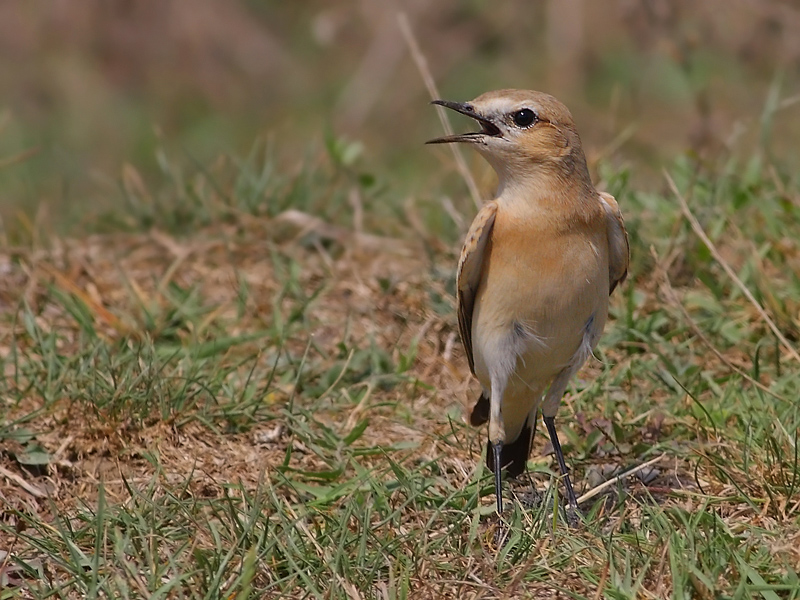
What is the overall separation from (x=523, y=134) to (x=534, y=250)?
46cm

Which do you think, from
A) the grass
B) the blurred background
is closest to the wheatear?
the grass

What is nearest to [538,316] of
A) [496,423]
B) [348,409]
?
[496,423]

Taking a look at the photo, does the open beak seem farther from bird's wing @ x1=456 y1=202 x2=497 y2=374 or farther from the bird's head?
bird's wing @ x1=456 y1=202 x2=497 y2=374

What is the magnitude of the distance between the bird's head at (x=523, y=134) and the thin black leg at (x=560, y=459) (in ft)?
3.38

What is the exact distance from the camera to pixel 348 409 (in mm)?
5223

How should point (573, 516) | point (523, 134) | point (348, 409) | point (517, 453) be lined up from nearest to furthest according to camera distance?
point (573, 516) → point (523, 134) → point (517, 453) → point (348, 409)

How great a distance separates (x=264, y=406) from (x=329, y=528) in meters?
1.15

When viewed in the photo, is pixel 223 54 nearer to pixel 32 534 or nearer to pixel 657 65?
pixel 657 65

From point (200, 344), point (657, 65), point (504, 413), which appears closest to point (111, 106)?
point (657, 65)

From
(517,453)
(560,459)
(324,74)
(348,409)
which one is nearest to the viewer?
(560,459)

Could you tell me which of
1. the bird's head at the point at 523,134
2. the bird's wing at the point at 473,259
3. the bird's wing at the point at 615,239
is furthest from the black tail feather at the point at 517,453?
the bird's head at the point at 523,134

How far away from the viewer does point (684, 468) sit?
4.61m

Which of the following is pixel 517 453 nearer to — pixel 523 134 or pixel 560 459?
A: pixel 560 459

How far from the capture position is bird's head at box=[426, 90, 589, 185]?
441 centimetres
